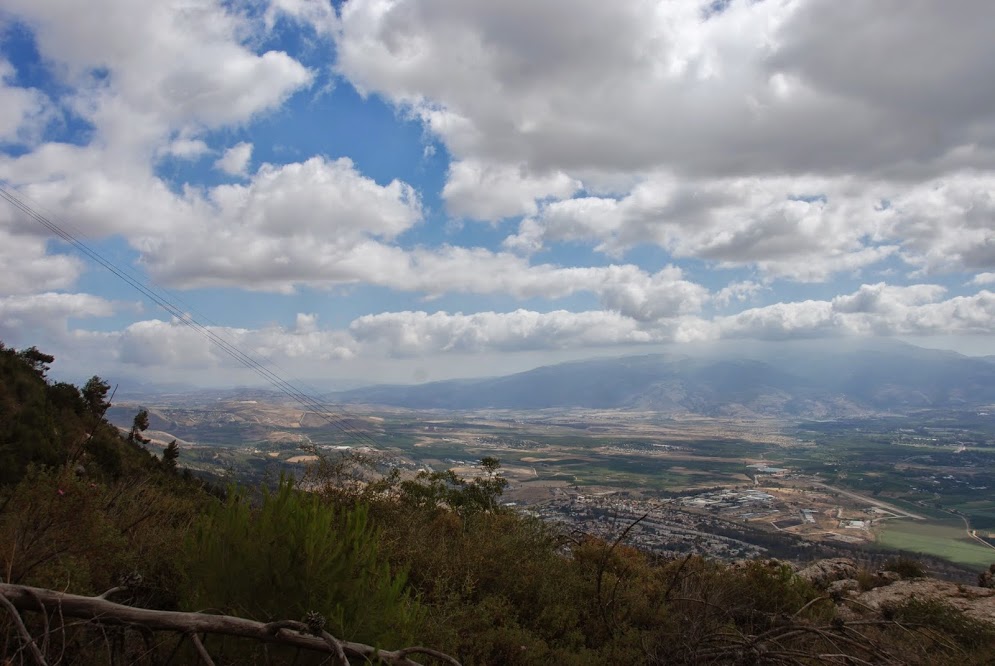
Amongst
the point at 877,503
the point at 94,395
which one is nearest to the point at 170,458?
the point at 94,395

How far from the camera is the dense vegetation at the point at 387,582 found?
401 cm

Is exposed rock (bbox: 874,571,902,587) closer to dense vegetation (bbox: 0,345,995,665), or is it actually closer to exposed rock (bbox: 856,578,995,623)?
exposed rock (bbox: 856,578,995,623)

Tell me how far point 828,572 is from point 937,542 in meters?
29.0

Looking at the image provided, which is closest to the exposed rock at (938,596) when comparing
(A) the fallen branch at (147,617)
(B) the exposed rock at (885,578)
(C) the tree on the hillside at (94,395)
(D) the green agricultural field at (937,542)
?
(B) the exposed rock at (885,578)

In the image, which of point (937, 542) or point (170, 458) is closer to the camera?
point (170, 458)

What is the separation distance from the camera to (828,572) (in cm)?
1369

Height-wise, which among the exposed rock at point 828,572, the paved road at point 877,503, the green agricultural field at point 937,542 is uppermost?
the exposed rock at point 828,572

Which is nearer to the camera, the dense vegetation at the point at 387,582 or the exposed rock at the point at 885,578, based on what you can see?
the dense vegetation at the point at 387,582

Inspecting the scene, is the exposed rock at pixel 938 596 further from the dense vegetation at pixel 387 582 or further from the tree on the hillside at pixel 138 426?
the tree on the hillside at pixel 138 426

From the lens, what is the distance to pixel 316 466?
29.7ft

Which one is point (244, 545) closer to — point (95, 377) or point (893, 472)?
point (95, 377)

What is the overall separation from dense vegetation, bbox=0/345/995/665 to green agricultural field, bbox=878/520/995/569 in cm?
2734

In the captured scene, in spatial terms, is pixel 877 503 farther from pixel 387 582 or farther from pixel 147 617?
pixel 147 617

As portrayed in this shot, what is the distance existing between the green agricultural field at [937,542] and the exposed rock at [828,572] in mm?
20453
